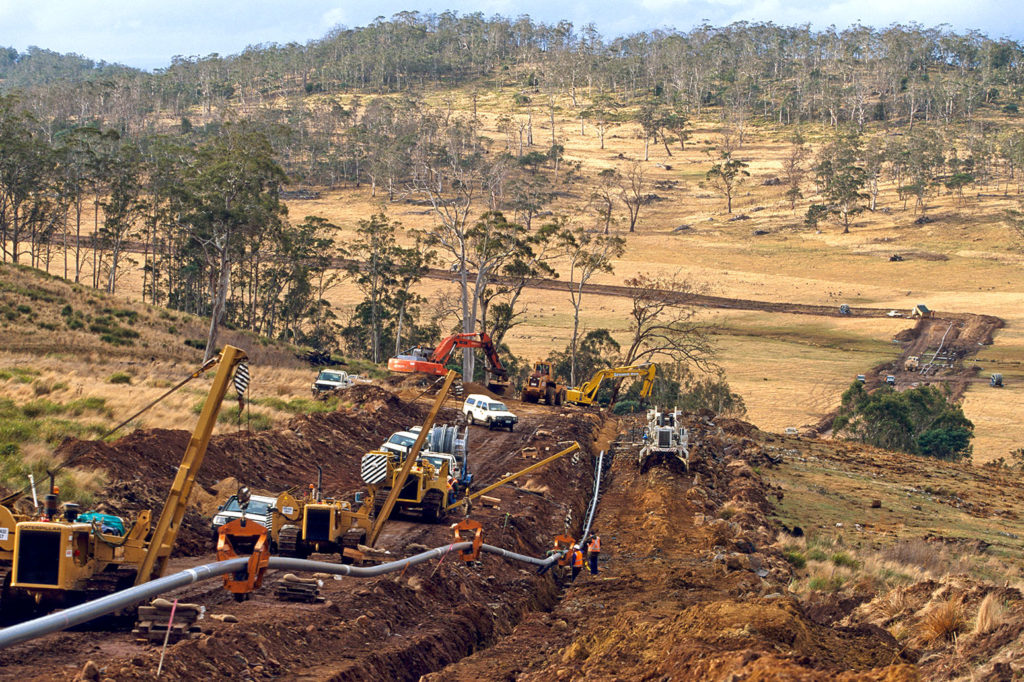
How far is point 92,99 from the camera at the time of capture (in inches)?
6964

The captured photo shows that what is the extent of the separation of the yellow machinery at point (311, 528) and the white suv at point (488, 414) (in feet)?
80.1

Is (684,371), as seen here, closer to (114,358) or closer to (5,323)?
(114,358)

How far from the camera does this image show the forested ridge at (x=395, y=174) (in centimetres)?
7100

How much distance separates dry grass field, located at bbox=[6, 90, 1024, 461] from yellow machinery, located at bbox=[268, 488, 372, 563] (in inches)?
592

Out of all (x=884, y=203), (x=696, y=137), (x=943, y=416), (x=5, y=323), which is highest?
(x=696, y=137)

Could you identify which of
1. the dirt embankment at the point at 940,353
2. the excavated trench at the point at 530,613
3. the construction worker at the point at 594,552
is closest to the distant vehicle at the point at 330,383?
the excavated trench at the point at 530,613

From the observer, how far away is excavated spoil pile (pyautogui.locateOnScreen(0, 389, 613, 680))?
1388 cm

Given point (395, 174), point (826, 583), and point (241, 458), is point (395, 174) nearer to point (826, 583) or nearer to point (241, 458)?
point (241, 458)

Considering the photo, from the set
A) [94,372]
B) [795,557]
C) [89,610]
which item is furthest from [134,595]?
[94,372]

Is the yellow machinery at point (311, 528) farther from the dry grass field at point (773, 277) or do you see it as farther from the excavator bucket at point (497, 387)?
the excavator bucket at point (497, 387)

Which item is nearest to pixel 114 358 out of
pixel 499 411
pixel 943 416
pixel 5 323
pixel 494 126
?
pixel 5 323

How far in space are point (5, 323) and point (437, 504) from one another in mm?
40733

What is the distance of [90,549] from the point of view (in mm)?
15555

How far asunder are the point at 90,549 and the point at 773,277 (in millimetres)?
106237
